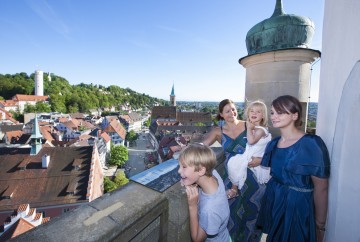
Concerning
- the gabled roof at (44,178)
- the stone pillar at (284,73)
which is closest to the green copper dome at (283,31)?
the stone pillar at (284,73)

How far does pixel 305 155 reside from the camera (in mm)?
1560

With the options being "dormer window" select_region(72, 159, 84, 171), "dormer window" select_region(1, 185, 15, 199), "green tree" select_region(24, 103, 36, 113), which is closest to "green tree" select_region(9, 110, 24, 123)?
"green tree" select_region(24, 103, 36, 113)

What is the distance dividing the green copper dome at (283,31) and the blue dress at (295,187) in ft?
6.98

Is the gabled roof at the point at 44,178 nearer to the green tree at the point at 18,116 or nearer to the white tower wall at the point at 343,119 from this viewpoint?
the white tower wall at the point at 343,119

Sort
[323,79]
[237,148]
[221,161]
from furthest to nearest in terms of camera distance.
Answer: [221,161]
[237,148]
[323,79]

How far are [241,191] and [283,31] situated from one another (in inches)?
97.1

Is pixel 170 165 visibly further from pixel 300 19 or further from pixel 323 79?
pixel 300 19

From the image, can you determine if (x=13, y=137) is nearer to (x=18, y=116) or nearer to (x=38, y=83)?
(x=18, y=116)

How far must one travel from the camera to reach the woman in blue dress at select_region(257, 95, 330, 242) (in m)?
1.55

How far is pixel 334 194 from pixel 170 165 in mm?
1315

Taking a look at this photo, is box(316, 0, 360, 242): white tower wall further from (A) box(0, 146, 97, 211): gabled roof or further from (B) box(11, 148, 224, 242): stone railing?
(A) box(0, 146, 97, 211): gabled roof

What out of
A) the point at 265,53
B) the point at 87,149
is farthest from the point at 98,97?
the point at 265,53

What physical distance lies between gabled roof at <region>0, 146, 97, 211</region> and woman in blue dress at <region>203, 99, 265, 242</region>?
15.5 metres

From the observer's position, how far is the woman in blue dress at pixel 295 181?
155cm
